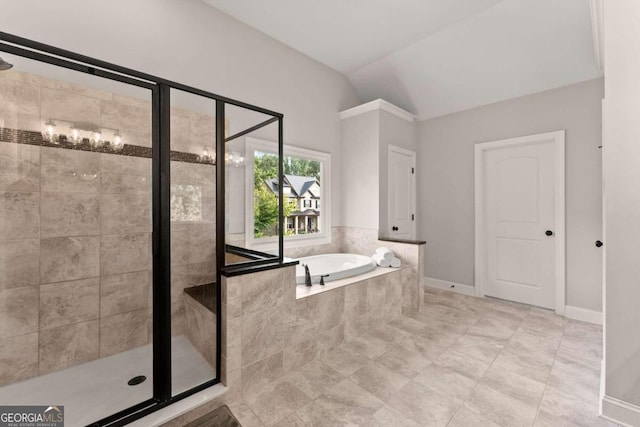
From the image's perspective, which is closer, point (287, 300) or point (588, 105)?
point (287, 300)

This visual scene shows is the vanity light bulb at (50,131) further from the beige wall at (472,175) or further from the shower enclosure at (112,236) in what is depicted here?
the beige wall at (472,175)

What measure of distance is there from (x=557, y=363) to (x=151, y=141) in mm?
3285

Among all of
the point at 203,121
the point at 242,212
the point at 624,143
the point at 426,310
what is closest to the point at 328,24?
the point at 203,121

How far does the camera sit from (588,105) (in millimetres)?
2945

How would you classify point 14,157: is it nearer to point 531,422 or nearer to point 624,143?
point 531,422

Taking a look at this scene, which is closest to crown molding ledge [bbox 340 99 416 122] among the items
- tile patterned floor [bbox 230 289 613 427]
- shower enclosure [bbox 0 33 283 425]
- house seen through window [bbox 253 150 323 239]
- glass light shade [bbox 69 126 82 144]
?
house seen through window [bbox 253 150 323 239]

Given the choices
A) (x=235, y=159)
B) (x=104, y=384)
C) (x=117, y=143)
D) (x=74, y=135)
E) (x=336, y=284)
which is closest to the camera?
(x=104, y=384)

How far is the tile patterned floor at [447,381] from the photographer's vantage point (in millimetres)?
1579

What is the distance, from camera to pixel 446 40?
3.09m

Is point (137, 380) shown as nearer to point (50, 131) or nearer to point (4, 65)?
point (50, 131)

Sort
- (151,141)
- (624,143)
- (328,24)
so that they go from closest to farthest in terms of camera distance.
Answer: (624,143) < (151,141) < (328,24)

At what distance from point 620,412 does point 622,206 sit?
1.12m

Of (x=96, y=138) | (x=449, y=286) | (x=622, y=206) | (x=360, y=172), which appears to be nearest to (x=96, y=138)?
(x=96, y=138)

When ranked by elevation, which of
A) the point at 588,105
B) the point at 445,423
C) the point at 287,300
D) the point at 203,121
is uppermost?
the point at 588,105
